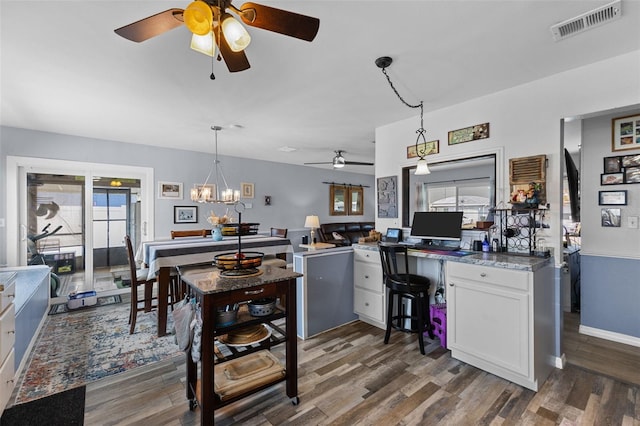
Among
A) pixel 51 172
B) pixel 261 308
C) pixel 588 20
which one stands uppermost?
pixel 588 20

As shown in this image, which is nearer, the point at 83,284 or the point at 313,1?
the point at 313,1

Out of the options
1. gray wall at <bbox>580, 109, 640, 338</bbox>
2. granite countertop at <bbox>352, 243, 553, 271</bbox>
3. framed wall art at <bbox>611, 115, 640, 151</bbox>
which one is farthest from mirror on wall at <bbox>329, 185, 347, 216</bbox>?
framed wall art at <bbox>611, 115, 640, 151</bbox>

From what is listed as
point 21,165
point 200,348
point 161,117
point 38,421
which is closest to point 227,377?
point 200,348

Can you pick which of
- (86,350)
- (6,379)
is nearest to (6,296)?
(6,379)

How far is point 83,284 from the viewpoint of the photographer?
4.52m

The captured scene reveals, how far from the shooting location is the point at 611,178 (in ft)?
9.33

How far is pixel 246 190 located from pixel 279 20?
16.2ft

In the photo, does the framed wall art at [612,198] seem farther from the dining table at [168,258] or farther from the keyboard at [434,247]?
the dining table at [168,258]

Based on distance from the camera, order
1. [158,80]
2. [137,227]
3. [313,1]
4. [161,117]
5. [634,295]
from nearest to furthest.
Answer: [313,1], [158,80], [634,295], [161,117], [137,227]

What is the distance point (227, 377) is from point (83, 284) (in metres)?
4.06

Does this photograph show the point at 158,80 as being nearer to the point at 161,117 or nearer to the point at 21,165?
the point at 161,117

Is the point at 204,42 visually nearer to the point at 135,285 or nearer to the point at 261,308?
the point at 261,308

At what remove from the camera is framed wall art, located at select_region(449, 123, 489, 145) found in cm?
290

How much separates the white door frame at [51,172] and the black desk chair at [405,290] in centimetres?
411
